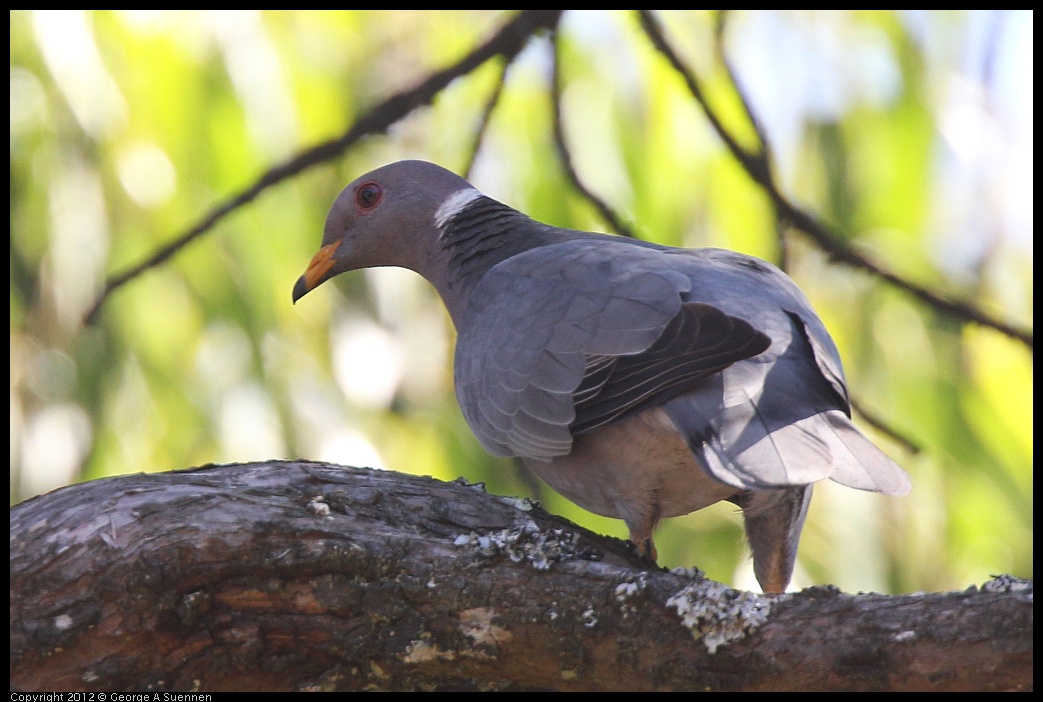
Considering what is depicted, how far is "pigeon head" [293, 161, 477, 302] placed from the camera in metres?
3.53

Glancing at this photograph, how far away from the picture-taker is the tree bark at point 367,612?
1.85 metres

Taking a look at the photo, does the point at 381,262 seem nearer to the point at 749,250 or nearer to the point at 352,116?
the point at 352,116

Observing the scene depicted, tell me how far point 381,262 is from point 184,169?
2.97 ft

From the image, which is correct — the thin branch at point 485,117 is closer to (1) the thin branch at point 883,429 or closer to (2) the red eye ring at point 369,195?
(2) the red eye ring at point 369,195

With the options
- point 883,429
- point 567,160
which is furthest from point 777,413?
point 567,160

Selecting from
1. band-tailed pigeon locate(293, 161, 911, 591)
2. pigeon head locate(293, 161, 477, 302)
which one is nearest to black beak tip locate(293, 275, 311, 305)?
pigeon head locate(293, 161, 477, 302)

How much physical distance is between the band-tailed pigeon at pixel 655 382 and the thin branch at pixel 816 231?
49cm

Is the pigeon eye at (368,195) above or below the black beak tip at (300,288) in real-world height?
above

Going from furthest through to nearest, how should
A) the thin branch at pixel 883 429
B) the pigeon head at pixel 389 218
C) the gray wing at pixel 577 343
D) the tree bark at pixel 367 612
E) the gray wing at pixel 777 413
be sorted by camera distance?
1. the pigeon head at pixel 389 218
2. the thin branch at pixel 883 429
3. the gray wing at pixel 577 343
4. the gray wing at pixel 777 413
5. the tree bark at pixel 367 612

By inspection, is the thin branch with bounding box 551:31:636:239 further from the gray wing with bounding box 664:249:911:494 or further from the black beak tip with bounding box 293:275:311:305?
the black beak tip with bounding box 293:275:311:305

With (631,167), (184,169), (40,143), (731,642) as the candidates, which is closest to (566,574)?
(731,642)

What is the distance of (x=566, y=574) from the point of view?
201 cm

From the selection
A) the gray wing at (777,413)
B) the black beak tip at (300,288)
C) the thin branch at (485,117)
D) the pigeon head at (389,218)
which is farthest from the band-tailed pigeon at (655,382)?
the black beak tip at (300,288)

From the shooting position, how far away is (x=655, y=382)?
2.32m
